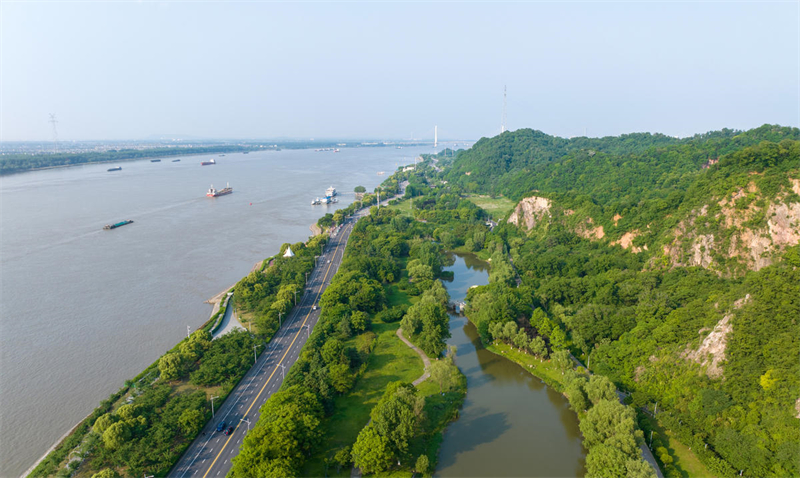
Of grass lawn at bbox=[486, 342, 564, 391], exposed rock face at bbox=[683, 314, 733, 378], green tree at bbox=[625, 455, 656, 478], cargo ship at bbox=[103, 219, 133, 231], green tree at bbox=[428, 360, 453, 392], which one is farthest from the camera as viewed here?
cargo ship at bbox=[103, 219, 133, 231]

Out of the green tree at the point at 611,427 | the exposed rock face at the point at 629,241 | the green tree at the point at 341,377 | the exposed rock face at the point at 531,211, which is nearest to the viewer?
the green tree at the point at 611,427

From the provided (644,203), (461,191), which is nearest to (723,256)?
(644,203)

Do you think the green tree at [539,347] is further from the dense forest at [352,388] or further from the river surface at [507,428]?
the dense forest at [352,388]

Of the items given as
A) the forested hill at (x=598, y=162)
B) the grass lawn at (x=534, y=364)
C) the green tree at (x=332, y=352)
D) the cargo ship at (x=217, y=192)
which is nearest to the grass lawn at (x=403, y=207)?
the forested hill at (x=598, y=162)

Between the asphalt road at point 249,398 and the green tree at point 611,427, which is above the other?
the green tree at point 611,427

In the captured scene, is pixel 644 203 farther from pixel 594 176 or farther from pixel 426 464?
pixel 426 464

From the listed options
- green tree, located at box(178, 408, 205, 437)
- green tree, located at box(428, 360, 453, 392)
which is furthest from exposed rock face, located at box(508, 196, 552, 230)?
green tree, located at box(178, 408, 205, 437)

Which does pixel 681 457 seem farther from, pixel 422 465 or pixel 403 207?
pixel 403 207

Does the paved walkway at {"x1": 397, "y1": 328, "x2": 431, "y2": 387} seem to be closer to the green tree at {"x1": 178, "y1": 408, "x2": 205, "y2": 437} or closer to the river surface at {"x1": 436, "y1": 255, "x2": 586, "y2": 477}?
the river surface at {"x1": 436, "y1": 255, "x2": 586, "y2": 477}
